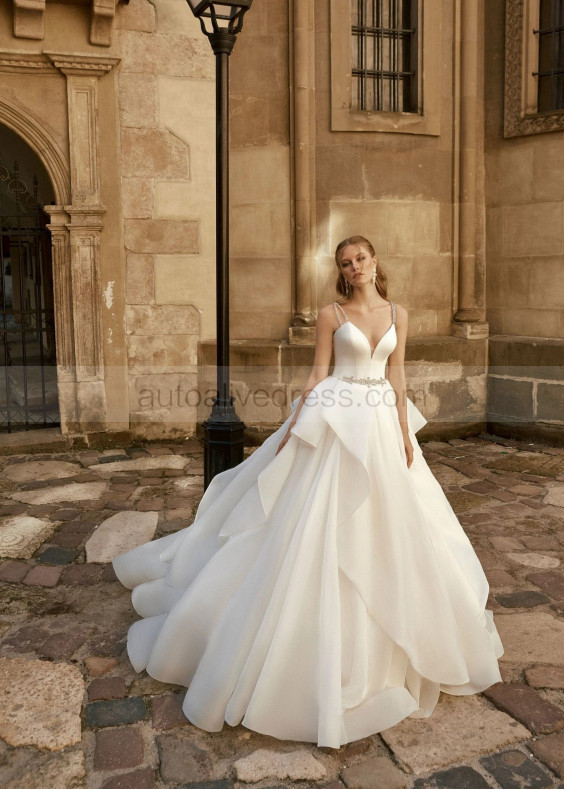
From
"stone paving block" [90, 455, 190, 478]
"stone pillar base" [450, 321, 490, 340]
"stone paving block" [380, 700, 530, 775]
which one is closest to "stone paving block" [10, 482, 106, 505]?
"stone paving block" [90, 455, 190, 478]

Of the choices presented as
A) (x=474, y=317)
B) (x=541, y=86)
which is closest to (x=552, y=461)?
(x=474, y=317)

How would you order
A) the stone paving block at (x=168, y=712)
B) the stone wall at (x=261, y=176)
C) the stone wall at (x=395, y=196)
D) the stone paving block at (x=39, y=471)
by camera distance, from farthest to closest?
the stone wall at (x=395, y=196)
the stone wall at (x=261, y=176)
the stone paving block at (x=39, y=471)
the stone paving block at (x=168, y=712)

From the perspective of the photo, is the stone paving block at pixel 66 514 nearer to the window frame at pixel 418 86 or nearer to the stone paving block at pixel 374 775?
the stone paving block at pixel 374 775

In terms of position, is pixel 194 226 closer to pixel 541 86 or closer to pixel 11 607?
pixel 541 86

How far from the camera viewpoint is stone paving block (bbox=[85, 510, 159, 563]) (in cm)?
476

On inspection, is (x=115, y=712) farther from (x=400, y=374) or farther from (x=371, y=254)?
(x=371, y=254)

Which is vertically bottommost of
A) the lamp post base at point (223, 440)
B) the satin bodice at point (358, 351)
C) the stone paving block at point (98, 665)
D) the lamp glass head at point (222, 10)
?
the stone paving block at point (98, 665)

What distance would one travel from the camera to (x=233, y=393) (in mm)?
7805

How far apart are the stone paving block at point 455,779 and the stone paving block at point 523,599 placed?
1.46 m

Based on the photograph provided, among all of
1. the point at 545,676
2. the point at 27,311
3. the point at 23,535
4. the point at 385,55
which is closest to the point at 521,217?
the point at 385,55

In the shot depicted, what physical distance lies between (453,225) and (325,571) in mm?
5984

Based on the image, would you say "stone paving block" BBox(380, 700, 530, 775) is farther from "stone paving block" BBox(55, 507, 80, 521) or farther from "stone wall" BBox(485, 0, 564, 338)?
"stone wall" BBox(485, 0, 564, 338)

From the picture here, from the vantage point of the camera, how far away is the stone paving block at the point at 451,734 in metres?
2.71

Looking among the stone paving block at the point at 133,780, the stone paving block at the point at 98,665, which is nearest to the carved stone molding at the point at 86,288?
the stone paving block at the point at 98,665
